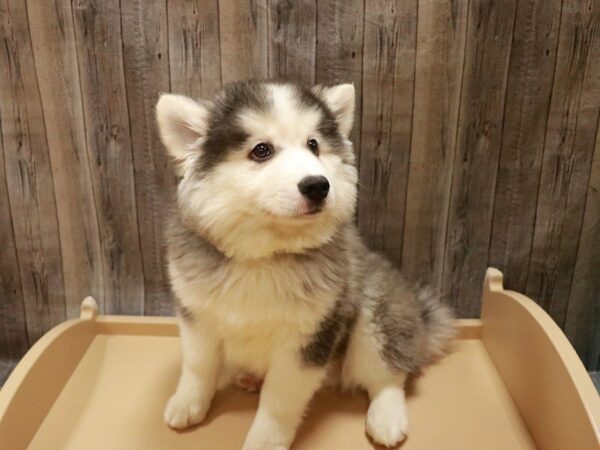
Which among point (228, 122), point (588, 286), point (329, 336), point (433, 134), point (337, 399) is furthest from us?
point (588, 286)

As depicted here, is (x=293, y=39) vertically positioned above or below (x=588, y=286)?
above

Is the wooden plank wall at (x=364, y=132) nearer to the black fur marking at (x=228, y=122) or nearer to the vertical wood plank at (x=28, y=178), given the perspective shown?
the vertical wood plank at (x=28, y=178)

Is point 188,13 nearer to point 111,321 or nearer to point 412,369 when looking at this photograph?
point 111,321

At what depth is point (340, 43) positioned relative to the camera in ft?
5.29

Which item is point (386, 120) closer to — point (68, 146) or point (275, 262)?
point (275, 262)

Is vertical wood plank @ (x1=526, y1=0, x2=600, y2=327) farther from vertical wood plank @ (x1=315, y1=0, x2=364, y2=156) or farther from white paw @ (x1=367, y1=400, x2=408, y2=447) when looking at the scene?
white paw @ (x1=367, y1=400, x2=408, y2=447)

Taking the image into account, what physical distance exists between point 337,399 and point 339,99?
2.80 ft

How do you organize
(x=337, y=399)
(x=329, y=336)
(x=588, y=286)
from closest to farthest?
(x=329, y=336) → (x=337, y=399) → (x=588, y=286)

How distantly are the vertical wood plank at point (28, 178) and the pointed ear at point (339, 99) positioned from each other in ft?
3.00

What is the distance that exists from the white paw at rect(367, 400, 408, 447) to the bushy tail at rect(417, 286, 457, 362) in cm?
30

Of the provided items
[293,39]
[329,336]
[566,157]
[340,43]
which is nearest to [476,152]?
[566,157]

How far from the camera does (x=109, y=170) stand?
5.80 feet

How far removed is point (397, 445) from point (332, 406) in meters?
0.23

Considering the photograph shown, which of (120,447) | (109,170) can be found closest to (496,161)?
(109,170)
